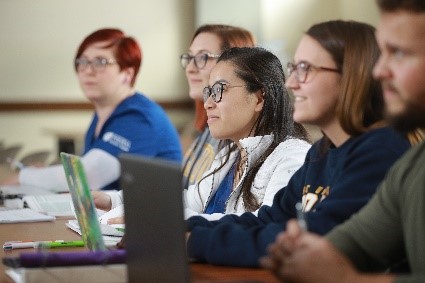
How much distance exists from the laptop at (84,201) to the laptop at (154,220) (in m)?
0.26

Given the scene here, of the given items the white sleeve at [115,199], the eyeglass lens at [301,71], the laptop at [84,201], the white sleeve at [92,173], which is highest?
the eyeglass lens at [301,71]

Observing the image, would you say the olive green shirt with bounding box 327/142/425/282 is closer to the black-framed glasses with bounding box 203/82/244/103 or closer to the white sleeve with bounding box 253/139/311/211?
the white sleeve with bounding box 253/139/311/211

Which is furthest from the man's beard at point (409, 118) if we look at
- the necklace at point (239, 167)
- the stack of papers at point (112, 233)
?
the necklace at point (239, 167)

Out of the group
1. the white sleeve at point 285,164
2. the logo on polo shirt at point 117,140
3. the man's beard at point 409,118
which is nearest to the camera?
the man's beard at point 409,118

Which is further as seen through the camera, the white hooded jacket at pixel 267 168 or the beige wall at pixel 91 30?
the beige wall at pixel 91 30

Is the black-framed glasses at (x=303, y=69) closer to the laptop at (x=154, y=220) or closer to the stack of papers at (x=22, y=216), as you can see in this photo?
the laptop at (x=154, y=220)

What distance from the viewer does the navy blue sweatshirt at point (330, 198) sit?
2020mm

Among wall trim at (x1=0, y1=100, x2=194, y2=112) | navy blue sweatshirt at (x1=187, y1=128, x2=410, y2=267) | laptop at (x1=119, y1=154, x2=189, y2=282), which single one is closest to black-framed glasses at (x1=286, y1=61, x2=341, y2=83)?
navy blue sweatshirt at (x1=187, y1=128, x2=410, y2=267)

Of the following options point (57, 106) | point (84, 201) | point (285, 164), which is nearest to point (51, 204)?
point (285, 164)

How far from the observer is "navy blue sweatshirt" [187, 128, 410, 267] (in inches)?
79.5

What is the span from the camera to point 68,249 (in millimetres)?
2527

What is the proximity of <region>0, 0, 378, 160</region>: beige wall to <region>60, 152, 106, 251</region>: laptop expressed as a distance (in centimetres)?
565

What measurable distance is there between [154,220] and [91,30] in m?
6.58

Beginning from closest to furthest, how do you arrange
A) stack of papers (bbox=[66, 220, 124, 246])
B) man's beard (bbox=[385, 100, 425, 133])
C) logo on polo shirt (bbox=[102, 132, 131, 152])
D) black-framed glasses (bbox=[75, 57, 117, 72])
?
man's beard (bbox=[385, 100, 425, 133]), stack of papers (bbox=[66, 220, 124, 246]), logo on polo shirt (bbox=[102, 132, 131, 152]), black-framed glasses (bbox=[75, 57, 117, 72])
